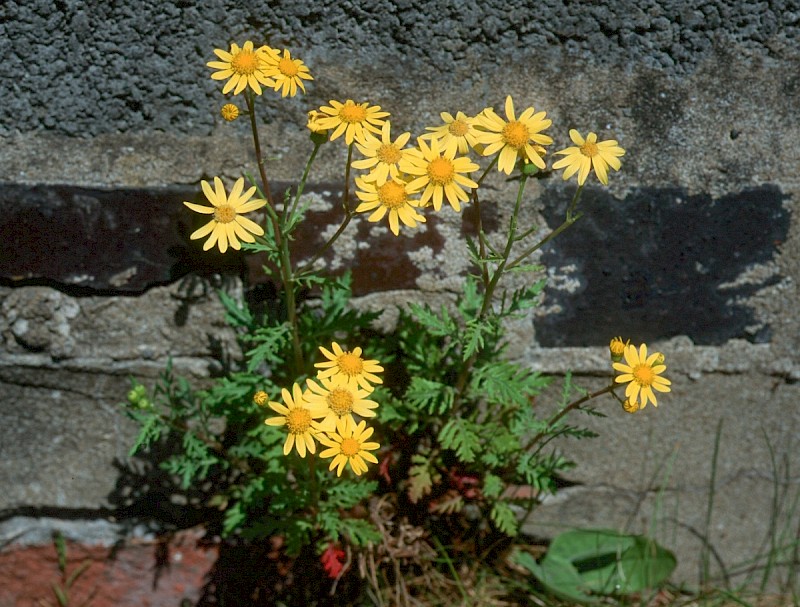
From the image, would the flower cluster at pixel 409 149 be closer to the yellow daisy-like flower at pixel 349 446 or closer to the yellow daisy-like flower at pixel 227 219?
the yellow daisy-like flower at pixel 227 219

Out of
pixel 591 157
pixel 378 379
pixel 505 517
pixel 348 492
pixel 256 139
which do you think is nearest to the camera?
pixel 256 139

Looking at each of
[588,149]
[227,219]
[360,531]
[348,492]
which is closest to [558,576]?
[360,531]

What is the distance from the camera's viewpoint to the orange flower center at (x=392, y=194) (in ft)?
5.47

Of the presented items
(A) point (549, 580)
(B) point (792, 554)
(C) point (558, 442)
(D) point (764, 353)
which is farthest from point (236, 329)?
(B) point (792, 554)

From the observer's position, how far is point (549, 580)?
267cm

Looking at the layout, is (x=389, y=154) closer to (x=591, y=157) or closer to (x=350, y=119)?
(x=350, y=119)

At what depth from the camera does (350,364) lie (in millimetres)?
1826

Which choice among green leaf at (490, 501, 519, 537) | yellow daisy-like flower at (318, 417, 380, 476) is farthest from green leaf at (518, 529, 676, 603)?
yellow daisy-like flower at (318, 417, 380, 476)

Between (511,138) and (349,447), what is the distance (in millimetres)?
803

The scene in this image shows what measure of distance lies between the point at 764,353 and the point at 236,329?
1.61m

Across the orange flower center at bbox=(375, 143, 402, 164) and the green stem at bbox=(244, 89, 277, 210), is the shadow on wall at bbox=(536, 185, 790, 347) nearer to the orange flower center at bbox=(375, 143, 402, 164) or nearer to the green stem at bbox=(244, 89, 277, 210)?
the orange flower center at bbox=(375, 143, 402, 164)

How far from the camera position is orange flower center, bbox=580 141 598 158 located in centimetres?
172

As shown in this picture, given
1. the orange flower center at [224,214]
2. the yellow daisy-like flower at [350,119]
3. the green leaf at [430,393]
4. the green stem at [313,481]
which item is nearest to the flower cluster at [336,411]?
the green stem at [313,481]

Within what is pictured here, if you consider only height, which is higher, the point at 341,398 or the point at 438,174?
the point at 438,174
